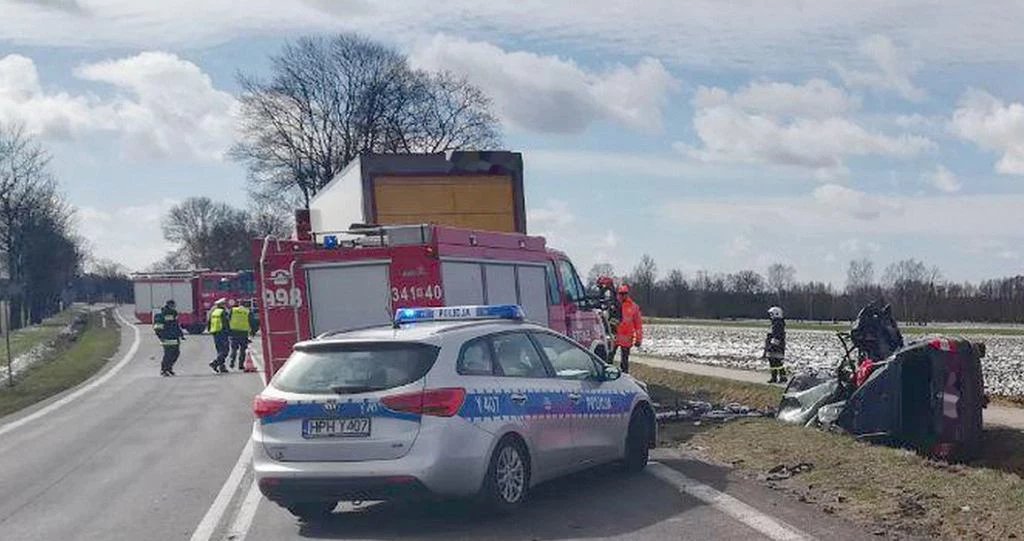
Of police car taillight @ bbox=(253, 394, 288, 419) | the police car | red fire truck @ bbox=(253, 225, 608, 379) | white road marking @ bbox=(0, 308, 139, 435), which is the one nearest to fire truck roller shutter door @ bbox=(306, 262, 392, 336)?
red fire truck @ bbox=(253, 225, 608, 379)

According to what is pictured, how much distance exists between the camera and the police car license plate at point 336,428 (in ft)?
28.9

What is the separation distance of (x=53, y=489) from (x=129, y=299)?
14623 cm

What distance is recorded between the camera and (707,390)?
2111 cm

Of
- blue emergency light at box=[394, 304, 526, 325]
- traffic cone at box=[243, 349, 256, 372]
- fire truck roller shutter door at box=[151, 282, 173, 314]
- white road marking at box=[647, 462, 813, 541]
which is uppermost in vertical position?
fire truck roller shutter door at box=[151, 282, 173, 314]

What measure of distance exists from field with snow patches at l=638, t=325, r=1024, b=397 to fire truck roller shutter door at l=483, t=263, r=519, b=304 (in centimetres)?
659

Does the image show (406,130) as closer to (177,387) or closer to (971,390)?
(177,387)

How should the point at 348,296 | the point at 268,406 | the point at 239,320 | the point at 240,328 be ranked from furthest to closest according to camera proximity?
the point at 239,320, the point at 240,328, the point at 348,296, the point at 268,406

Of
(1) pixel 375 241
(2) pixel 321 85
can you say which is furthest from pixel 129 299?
(1) pixel 375 241

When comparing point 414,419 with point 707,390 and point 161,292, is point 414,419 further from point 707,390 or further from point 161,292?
point 161,292

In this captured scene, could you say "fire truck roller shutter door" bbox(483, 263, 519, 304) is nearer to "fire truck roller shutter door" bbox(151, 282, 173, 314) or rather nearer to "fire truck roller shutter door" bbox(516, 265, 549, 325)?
"fire truck roller shutter door" bbox(516, 265, 549, 325)

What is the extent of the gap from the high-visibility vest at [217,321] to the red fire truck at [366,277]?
14991mm

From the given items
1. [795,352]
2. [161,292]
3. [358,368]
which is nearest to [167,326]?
[795,352]

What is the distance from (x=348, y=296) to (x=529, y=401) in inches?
232

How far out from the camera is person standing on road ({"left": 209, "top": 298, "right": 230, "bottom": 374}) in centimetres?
2997
